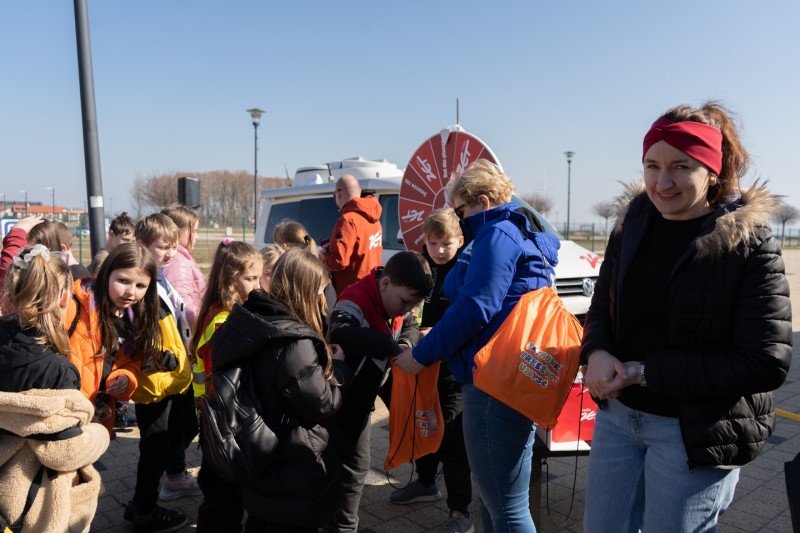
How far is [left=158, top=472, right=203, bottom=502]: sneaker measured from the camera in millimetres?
3826

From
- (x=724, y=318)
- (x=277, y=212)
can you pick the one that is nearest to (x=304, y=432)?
(x=724, y=318)

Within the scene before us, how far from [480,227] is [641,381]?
36.5 inches

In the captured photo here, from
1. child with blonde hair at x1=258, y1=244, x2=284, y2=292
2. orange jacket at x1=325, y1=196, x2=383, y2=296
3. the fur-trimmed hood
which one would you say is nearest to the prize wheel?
orange jacket at x1=325, y1=196, x2=383, y2=296

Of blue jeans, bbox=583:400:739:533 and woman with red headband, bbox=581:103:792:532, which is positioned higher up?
woman with red headband, bbox=581:103:792:532

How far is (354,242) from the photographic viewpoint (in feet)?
16.6

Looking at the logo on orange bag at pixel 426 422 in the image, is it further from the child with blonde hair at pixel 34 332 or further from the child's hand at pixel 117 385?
the child with blonde hair at pixel 34 332

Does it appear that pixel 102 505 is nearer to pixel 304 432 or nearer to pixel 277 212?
pixel 304 432

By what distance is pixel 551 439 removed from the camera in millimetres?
3133

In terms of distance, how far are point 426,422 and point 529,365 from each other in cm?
95

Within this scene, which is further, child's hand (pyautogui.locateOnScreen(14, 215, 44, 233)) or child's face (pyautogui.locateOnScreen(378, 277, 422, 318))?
child's hand (pyautogui.locateOnScreen(14, 215, 44, 233))

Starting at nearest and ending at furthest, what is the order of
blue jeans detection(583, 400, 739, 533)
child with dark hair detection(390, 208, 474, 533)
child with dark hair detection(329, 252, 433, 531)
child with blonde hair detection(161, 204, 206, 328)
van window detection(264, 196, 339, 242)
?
blue jeans detection(583, 400, 739, 533) < child with dark hair detection(329, 252, 433, 531) < child with dark hair detection(390, 208, 474, 533) < child with blonde hair detection(161, 204, 206, 328) < van window detection(264, 196, 339, 242)

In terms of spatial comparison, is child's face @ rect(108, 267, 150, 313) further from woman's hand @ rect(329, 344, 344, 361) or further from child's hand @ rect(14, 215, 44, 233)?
child's hand @ rect(14, 215, 44, 233)

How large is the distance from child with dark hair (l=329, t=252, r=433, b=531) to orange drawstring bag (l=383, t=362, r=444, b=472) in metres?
0.12

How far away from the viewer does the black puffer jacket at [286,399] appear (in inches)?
91.2
